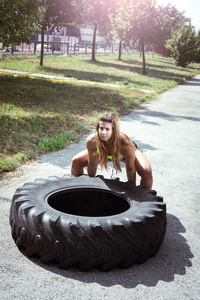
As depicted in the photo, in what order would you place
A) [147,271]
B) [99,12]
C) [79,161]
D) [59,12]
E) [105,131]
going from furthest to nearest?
[99,12], [59,12], [79,161], [105,131], [147,271]

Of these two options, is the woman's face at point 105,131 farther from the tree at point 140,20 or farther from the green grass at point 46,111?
the tree at point 140,20

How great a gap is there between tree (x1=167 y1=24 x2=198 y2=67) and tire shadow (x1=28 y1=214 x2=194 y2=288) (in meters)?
33.9

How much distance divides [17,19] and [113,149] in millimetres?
8622

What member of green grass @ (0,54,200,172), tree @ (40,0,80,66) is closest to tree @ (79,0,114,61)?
tree @ (40,0,80,66)

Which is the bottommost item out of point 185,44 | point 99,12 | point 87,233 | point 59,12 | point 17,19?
point 87,233

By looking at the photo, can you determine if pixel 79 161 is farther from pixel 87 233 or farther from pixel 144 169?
pixel 87 233

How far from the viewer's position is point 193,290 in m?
2.82

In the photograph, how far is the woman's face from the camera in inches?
145

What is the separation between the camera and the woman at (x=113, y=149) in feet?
12.1

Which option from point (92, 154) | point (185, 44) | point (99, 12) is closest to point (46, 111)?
point (92, 154)

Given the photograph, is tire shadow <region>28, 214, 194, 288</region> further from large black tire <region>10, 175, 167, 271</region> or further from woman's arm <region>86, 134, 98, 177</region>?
woman's arm <region>86, 134, 98, 177</region>

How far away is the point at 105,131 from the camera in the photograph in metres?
3.68

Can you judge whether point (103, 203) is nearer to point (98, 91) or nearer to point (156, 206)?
point (156, 206)

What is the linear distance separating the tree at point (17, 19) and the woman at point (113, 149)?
24.1 feet
